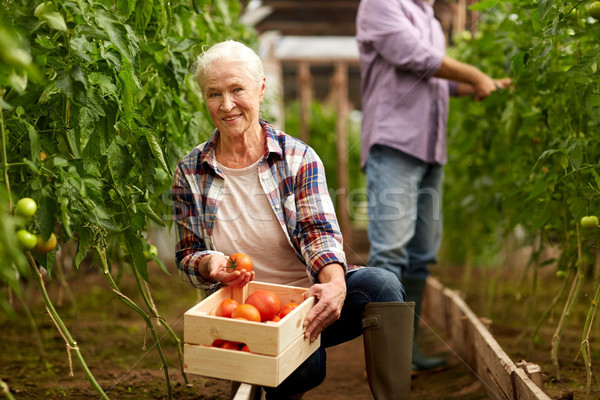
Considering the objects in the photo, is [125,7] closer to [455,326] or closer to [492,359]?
[492,359]

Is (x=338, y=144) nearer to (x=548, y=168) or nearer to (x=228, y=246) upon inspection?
(x=548, y=168)

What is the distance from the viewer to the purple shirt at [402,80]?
8.12 ft

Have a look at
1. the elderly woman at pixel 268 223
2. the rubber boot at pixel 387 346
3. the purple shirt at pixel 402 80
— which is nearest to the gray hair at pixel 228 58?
the elderly woman at pixel 268 223

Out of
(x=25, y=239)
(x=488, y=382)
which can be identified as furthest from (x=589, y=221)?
(x=25, y=239)

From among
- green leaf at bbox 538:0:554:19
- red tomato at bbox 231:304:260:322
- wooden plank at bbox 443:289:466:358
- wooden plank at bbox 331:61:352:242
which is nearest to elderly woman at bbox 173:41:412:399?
red tomato at bbox 231:304:260:322

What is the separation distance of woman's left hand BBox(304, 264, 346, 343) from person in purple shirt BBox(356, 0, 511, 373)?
2.81 ft

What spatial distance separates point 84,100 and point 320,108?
5.32 meters

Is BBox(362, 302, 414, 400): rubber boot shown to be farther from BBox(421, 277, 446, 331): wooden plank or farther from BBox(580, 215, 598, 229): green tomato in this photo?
BBox(421, 277, 446, 331): wooden plank

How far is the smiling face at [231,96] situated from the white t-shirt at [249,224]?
0.12 metres

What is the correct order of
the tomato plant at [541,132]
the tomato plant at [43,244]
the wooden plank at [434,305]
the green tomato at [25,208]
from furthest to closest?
the wooden plank at [434,305] → the tomato plant at [541,132] → the tomato plant at [43,244] → the green tomato at [25,208]

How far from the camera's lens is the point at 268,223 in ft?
5.76

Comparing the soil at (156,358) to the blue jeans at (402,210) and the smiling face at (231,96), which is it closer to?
the blue jeans at (402,210)

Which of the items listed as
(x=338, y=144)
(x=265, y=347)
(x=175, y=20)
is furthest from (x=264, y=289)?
(x=338, y=144)

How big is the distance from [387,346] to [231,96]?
0.77 m
